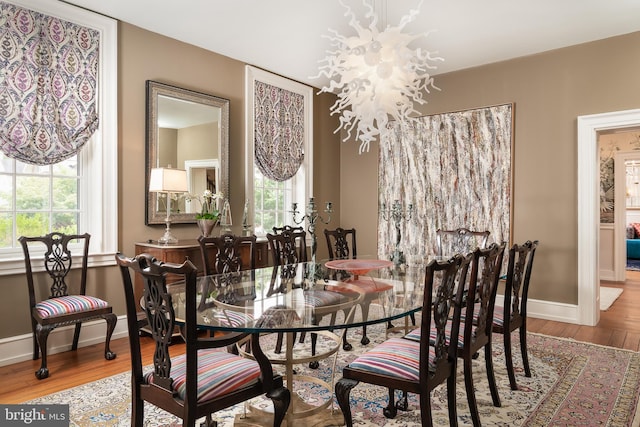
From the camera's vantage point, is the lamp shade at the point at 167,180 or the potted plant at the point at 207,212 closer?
the lamp shade at the point at 167,180

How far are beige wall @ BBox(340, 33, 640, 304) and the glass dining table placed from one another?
83.9 inches

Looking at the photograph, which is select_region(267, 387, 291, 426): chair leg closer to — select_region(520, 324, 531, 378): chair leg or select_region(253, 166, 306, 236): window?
select_region(520, 324, 531, 378): chair leg

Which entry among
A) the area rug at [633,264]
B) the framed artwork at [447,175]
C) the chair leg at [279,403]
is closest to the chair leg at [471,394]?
the chair leg at [279,403]

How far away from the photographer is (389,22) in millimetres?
3885

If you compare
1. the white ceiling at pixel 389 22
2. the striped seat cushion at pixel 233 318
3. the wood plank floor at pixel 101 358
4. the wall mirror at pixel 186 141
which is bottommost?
the wood plank floor at pixel 101 358

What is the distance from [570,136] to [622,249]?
3.85m

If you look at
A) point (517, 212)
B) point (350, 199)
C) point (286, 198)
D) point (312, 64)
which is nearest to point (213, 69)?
point (312, 64)

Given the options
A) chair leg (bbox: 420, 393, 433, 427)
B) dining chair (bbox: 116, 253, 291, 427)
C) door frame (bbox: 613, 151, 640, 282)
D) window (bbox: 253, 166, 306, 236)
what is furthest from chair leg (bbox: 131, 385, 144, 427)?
door frame (bbox: 613, 151, 640, 282)

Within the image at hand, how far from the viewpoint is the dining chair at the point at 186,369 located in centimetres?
169

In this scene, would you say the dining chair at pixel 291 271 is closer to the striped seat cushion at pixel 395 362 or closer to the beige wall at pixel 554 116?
the striped seat cushion at pixel 395 362

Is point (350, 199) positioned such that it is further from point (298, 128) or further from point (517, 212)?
point (517, 212)

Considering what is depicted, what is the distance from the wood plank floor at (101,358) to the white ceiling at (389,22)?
2.76 metres

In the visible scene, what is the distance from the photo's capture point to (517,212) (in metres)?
4.86

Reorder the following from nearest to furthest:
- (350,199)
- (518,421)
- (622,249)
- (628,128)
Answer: (518,421), (628,128), (350,199), (622,249)
